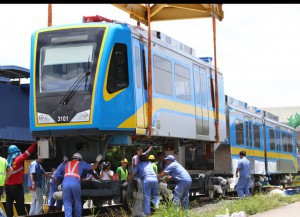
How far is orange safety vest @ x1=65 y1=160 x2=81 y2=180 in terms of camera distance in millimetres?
11438

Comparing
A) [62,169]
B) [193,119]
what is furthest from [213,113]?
[62,169]

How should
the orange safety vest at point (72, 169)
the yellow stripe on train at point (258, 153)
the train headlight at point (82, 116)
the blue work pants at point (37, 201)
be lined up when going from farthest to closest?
1. the yellow stripe on train at point (258, 153)
2. the blue work pants at point (37, 201)
3. the train headlight at point (82, 116)
4. the orange safety vest at point (72, 169)

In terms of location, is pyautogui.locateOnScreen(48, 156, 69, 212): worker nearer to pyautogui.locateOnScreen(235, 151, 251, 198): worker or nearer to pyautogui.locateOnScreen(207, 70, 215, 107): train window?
pyautogui.locateOnScreen(207, 70, 215, 107): train window

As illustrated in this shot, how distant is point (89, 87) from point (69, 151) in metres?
1.93

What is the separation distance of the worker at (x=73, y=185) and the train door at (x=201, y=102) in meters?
5.45

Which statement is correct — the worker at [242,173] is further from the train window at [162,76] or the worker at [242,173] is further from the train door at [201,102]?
the train window at [162,76]

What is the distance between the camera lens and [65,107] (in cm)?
1184

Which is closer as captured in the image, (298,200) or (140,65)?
(140,65)

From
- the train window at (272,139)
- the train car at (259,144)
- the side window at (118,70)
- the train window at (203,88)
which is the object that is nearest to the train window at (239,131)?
the train car at (259,144)

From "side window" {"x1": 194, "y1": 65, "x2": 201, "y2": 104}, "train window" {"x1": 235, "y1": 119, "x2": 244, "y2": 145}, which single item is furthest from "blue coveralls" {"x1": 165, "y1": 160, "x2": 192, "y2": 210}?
"train window" {"x1": 235, "y1": 119, "x2": 244, "y2": 145}

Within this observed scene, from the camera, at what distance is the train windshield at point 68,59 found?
11.8 metres

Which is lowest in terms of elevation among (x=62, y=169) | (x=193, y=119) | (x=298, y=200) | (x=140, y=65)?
(x=298, y=200)

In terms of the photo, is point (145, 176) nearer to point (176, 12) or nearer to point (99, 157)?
point (99, 157)

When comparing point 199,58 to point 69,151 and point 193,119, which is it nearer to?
point 193,119
